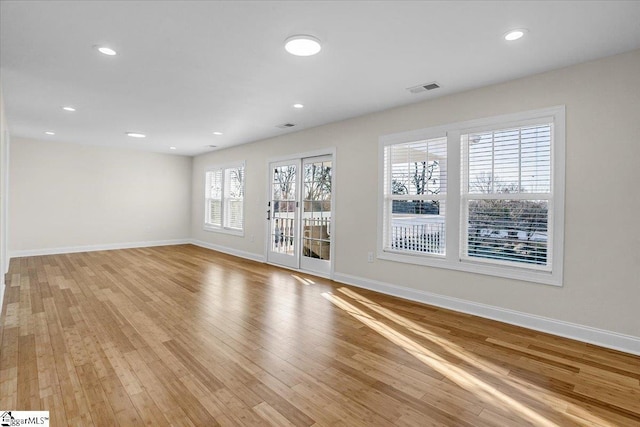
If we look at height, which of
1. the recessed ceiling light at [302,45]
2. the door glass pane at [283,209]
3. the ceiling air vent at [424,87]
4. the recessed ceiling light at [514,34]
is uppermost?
the ceiling air vent at [424,87]

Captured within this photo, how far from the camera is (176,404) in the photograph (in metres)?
1.93

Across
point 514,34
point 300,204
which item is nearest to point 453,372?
point 514,34

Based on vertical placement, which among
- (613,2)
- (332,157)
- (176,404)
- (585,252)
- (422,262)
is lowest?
(176,404)

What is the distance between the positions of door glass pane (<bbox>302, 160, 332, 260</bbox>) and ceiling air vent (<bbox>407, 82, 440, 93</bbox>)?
1.96m

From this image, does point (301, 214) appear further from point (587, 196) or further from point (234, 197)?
point (587, 196)

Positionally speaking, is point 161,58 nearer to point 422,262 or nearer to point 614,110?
point 422,262

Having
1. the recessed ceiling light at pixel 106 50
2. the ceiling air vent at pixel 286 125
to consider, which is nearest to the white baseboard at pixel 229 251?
the ceiling air vent at pixel 286 125

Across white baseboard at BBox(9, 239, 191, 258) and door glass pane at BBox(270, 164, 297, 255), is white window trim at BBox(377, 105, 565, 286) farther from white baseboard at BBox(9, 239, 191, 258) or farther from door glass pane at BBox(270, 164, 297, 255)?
white baseboard at BBox(9, 239, 191, 258)

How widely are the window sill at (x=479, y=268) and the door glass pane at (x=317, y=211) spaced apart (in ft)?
3.99

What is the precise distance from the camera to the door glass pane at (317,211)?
211 inches


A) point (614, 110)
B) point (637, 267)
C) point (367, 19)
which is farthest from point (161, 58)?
point (637, 267)

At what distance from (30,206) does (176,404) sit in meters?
7.25

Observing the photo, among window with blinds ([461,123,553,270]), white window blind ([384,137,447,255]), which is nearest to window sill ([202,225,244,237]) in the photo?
white window blind ([384,137,447,255])

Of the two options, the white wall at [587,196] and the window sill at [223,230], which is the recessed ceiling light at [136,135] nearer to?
the window sill at [223,230]
